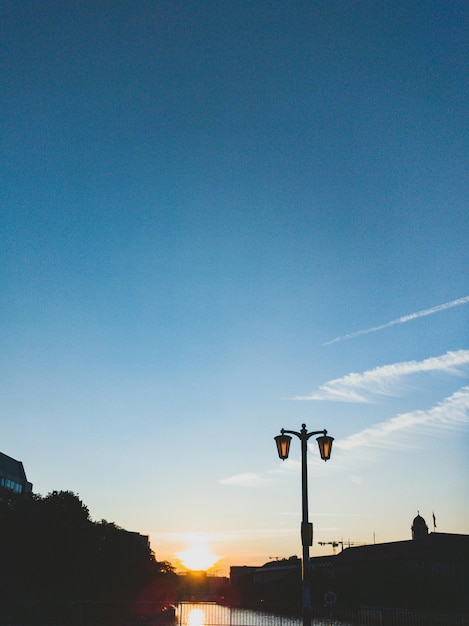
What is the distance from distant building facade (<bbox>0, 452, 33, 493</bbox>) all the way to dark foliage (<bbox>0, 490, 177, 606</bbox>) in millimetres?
51848

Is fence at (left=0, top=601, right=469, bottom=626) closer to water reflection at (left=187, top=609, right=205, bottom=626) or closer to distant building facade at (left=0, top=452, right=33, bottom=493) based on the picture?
water reflection at (left=187, top=609, right=205, bottom=626)

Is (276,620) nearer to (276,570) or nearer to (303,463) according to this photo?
(303,463)

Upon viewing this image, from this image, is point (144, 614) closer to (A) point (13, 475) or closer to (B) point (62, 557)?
(B) point (62, 557)

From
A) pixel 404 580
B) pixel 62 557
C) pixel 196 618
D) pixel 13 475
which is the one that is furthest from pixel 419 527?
pixel 196 618

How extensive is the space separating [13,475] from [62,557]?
227 ft


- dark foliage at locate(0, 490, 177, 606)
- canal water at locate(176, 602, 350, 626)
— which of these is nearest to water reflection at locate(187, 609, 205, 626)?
canal water at locate(176, 602, 350, 626)

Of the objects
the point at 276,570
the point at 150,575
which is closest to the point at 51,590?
the point at 150,575

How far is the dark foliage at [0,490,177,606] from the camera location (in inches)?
2084

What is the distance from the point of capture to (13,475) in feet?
385

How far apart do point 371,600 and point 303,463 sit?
64844 millimetres

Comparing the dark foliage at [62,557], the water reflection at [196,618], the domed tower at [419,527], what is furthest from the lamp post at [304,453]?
the domed tower at [419,527]

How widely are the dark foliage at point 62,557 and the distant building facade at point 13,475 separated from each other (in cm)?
5185

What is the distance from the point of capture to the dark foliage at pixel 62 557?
52938 mm

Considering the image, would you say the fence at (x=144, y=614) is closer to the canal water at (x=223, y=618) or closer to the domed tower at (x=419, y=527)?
the canal water at (x=223, y=618)
